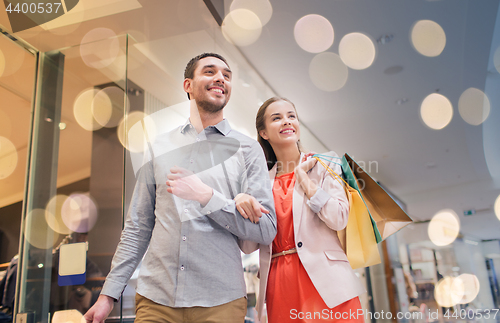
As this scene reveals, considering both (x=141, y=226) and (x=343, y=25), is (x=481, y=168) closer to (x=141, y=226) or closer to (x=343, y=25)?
(x=343, y=25)

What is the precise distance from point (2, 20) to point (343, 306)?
2.56m

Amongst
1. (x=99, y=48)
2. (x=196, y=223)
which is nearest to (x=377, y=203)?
(x=196, y=223)

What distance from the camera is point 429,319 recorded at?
7.79 ft

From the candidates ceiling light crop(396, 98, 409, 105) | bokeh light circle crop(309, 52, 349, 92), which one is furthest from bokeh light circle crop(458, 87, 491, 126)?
bokeh light circle crop(309, 52, 349, 92)

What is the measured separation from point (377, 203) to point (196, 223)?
0.72 metres

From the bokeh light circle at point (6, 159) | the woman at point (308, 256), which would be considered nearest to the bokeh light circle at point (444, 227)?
the woman at point (308, 256)

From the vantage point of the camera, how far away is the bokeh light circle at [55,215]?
208cm

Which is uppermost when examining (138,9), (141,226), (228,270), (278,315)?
(138,9)

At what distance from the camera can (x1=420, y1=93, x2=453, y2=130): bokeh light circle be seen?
2410 mm

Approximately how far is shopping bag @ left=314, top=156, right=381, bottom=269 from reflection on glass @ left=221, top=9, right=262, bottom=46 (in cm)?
177

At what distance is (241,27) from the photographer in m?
2.65

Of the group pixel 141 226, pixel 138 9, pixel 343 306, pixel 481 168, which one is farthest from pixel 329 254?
pixel 138 9

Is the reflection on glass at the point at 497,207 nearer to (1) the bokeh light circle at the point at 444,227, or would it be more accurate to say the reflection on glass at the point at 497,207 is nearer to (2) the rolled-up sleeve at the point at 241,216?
(1) the bokeh light circle at the point at 444,227

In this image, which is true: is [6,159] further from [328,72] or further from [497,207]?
[497,207]
